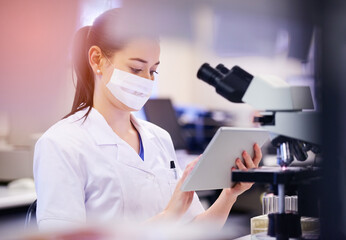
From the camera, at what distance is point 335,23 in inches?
32.5

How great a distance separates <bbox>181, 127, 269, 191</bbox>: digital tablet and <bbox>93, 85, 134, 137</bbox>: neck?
446 mm

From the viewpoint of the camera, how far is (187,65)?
7062 millimetres

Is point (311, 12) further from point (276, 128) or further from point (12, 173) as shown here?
point (12, 173)

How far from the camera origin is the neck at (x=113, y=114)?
1.61m

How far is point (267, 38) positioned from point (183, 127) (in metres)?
1.82

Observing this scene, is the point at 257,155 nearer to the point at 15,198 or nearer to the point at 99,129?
the point at 99,129

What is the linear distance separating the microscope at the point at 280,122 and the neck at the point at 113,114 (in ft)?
1.34

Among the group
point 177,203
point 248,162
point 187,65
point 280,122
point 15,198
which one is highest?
point 280,122

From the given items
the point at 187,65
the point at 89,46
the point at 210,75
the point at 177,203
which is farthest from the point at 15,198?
the point at 187,65

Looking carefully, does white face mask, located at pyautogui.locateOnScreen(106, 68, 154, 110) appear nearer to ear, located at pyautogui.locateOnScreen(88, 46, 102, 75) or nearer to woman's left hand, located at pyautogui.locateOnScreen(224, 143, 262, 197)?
ear, located at pyautogui.locateOnScreen(88, 46, 102, 75)

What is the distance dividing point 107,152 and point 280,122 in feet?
1.87

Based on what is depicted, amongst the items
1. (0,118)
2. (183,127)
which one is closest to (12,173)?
(0,118)

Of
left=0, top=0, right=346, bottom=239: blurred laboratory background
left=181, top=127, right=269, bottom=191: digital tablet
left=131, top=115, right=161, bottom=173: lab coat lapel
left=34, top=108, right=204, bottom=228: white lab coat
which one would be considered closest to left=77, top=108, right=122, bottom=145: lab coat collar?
left=34, top=108, right=204, bottom=228: white lab coat

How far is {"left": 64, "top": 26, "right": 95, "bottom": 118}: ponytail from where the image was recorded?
157 centimetres
